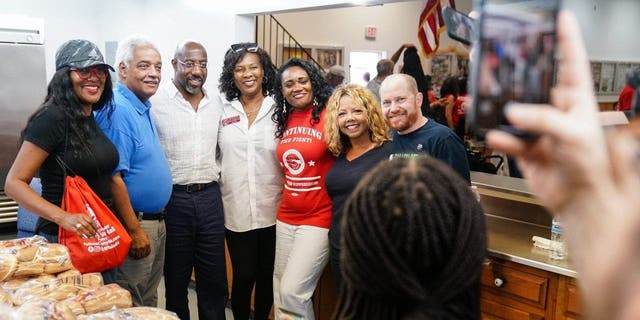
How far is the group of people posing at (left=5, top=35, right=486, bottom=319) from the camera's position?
2.10 metres

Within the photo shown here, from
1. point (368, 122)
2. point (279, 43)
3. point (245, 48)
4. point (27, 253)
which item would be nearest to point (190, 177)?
point (245, 48)

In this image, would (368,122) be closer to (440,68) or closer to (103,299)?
(103,299)

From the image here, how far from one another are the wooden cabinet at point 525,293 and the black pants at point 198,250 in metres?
1.27

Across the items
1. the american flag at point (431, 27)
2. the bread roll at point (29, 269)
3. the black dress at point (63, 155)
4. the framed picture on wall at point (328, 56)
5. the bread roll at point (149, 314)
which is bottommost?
the bread roll at point (149, 314)

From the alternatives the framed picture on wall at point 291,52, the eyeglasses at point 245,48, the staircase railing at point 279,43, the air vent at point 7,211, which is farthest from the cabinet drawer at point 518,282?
the framed picture on wall at point 291,52

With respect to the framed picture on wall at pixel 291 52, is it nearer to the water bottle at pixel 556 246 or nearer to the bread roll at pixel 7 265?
the water bottle at pixel 556 246

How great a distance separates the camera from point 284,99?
2732mm

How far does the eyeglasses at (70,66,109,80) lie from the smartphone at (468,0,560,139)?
1901 millimetres

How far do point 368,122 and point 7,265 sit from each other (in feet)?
4.84

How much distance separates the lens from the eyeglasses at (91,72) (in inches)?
83.0

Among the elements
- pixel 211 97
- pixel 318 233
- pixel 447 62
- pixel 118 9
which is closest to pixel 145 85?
pixel 211 97

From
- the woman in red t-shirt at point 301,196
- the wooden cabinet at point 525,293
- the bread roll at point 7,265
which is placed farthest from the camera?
the woman in red t-shirt at point 301,196

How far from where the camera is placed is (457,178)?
2.86 ft

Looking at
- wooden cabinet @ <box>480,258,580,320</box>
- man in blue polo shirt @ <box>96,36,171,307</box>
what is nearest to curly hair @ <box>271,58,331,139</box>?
man in blue polo shirt @ <box>96,36,171,307</box>
